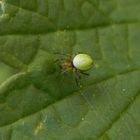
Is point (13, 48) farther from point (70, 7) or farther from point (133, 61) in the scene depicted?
point (133, 61)

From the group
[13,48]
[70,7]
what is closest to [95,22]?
[70,7]

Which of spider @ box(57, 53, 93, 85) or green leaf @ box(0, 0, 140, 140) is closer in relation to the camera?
green leaf @ box(0, 0, 140, 140)

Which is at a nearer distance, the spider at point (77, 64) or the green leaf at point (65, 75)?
the green leaf at point (65, 75)
